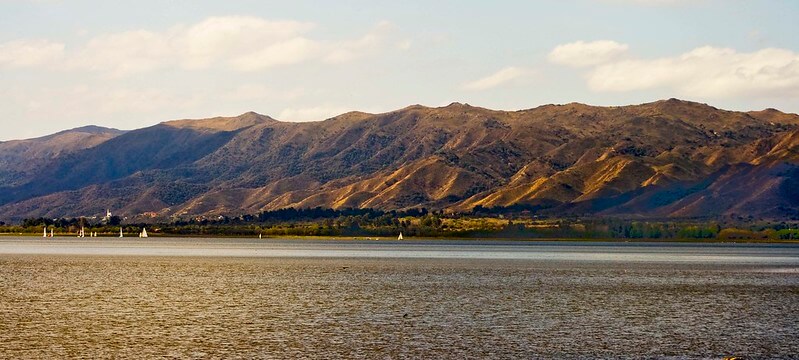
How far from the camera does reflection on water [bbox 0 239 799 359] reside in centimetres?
5972

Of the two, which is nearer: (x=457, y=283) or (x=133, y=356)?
(x=133, y=356)

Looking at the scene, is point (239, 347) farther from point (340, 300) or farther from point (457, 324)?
point (340, 300)

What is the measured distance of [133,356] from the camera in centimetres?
5569

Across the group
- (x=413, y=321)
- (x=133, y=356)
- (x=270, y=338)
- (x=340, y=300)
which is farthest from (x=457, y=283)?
(x=133, y=356)

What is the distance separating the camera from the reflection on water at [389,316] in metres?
59.7

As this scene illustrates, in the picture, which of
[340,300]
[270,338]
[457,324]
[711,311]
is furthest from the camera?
[340,300]

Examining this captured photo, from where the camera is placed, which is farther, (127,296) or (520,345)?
(127,296)

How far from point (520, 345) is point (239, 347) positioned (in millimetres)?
14788

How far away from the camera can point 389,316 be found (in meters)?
77.8

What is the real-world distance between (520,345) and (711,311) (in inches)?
1159

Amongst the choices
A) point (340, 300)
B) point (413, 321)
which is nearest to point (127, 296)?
point (340, 300)

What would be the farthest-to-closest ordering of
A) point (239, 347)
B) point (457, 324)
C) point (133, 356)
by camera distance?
point (457, 324) < point (239, 347) < point (133, 356)

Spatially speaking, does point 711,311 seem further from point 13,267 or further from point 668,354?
point 13,267

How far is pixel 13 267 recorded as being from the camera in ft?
491
